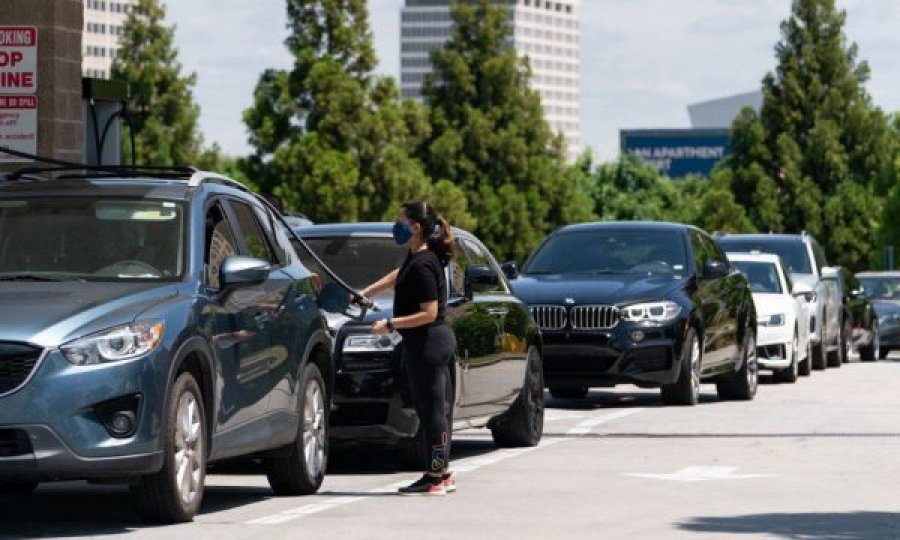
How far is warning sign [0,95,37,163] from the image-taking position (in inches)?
750

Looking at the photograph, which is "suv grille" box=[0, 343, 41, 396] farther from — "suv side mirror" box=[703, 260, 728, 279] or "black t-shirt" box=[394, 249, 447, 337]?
→ "suv side mirror" box=[703, 260, 728, 279]

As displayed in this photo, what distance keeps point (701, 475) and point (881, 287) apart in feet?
109

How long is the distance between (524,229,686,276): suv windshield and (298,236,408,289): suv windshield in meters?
7.27

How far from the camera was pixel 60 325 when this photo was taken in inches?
446

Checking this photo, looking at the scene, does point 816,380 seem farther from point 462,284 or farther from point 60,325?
point 60,325

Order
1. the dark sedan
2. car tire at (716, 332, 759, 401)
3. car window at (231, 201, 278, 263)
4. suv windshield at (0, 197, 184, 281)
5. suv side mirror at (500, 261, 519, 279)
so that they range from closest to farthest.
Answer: suv windshield at (0, 197, 184, 281), car window at (231, 201, 278, 263), suv side mirror at (500, 261, 519, 279), car tire at (716, 332, 759, 401), the dark sedan

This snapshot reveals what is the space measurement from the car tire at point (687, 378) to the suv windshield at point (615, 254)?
772 millimetres

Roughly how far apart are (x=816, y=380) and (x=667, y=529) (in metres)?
19.6

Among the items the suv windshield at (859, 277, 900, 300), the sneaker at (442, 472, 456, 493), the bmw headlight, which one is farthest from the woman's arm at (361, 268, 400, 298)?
the suv windshield at (859, 277, 900, 300)

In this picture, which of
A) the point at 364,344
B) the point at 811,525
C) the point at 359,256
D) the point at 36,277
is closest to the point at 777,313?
the point at 359,256

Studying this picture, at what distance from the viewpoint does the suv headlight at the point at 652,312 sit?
75.0ft

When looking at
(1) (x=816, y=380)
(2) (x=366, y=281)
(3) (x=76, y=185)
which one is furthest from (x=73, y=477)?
(1) (x=816, y=380)

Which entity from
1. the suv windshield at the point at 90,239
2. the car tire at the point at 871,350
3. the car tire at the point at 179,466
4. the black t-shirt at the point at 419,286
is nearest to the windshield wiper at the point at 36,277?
the suv windshield at the point at 90,239

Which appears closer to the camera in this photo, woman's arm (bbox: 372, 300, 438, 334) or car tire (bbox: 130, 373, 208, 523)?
car tire (bbox: 130, 373, 208, 523)
